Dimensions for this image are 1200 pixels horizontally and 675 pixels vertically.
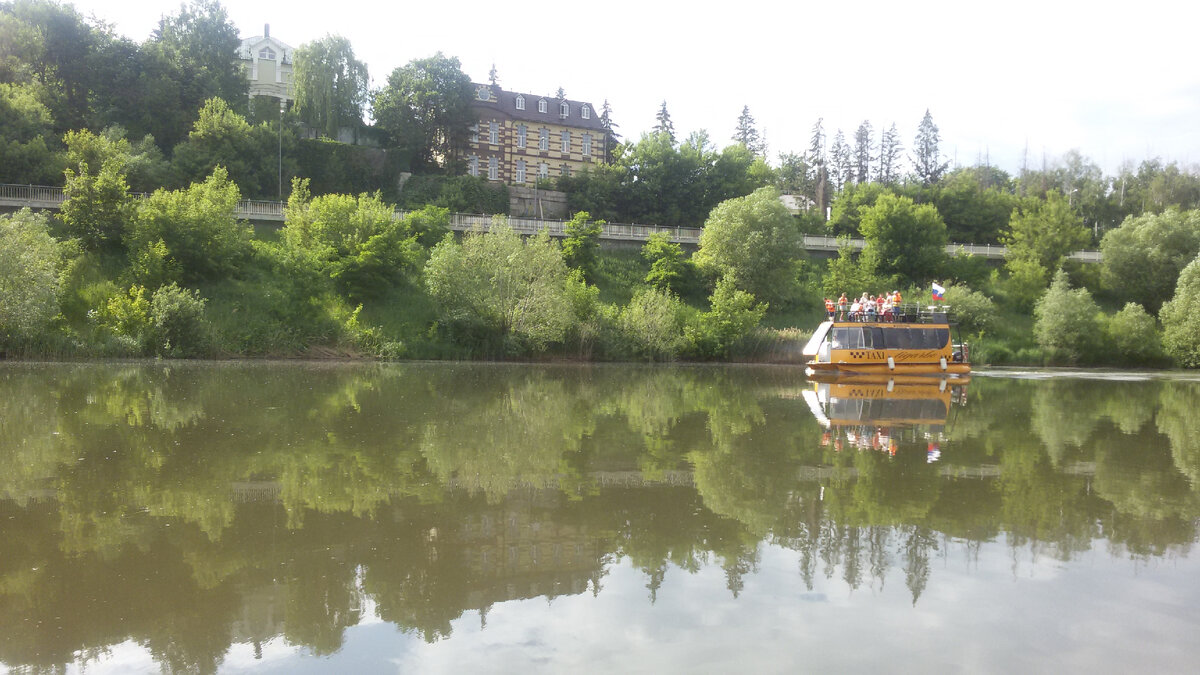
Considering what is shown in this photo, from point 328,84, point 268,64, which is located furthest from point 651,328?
point 268,64

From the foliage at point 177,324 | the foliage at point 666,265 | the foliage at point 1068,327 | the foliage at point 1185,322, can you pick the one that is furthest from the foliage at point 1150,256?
the foliage at point 177,324

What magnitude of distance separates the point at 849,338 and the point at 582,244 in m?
17.4

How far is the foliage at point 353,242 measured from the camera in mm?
38375

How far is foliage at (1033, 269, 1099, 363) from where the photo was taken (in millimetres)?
44562

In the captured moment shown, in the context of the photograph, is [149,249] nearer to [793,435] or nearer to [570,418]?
[570,418]

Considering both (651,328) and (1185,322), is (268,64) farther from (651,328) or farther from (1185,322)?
(1185,322)

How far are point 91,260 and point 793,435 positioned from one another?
3278 cm

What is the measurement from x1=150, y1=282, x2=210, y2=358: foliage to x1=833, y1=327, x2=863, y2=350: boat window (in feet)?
83.5

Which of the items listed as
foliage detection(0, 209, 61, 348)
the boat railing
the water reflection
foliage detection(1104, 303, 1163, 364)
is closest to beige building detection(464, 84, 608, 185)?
the boat railing

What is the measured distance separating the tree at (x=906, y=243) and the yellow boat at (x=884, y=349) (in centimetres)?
1887

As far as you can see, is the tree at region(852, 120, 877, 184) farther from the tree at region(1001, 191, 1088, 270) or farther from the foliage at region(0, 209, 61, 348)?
the foliage at region(0, 209, 61, 348)

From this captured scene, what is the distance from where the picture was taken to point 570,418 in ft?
58.5

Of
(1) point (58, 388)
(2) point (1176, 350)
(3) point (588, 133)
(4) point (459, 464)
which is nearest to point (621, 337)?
(1) point (58, 388)

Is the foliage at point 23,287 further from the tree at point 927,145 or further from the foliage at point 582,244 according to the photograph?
the tree at point 927,145
